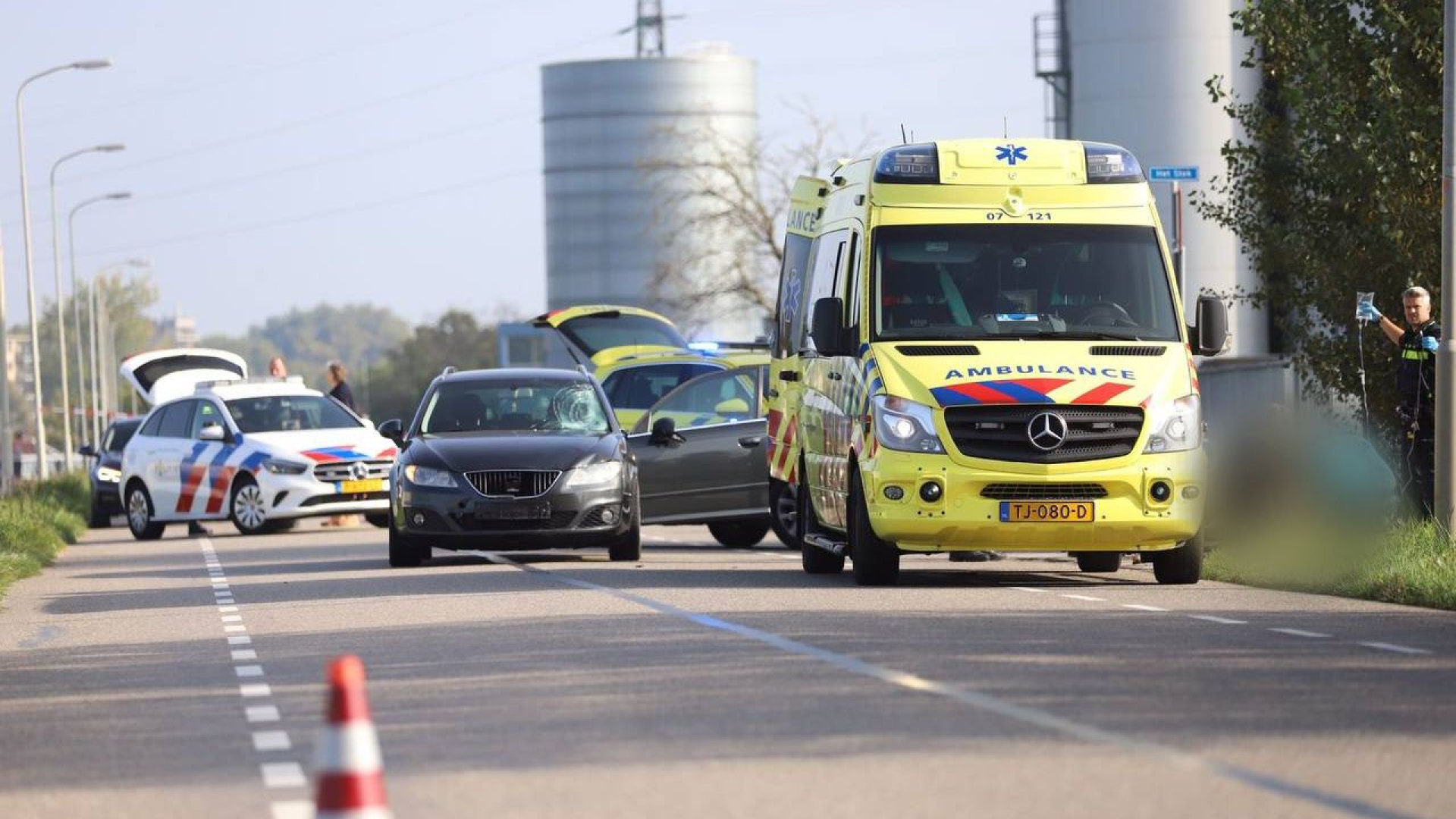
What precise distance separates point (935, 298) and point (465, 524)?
4.96m

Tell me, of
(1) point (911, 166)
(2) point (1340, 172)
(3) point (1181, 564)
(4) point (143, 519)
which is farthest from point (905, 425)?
(4) point (143, 519)

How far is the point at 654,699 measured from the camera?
10938 millimetres

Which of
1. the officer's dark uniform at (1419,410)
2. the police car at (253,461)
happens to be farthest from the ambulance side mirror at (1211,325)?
the police car at (253,461)

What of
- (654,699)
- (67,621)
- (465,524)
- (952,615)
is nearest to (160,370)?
(465,524)

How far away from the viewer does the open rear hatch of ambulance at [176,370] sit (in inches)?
1618

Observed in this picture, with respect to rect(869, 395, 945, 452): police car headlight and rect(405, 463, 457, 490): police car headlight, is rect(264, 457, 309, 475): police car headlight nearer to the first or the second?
rect(405, 463, 457, 490): police car headlight

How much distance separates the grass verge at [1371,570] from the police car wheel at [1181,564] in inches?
22.0

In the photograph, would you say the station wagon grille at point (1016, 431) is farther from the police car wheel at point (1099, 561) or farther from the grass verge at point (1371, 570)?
the police car wheel at point (1099, 561)

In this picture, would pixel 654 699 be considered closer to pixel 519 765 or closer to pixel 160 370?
pixel 519 765

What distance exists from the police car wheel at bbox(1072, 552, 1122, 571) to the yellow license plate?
252cm

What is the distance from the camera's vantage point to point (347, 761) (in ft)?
20.3

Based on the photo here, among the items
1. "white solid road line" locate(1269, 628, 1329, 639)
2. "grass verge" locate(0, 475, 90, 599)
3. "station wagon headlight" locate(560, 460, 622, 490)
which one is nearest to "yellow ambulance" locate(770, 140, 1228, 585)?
"station wagon headlight" locate(560, 460, 622, 490)

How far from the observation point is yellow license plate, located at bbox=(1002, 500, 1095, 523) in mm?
16500

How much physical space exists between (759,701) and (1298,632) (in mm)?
4046
